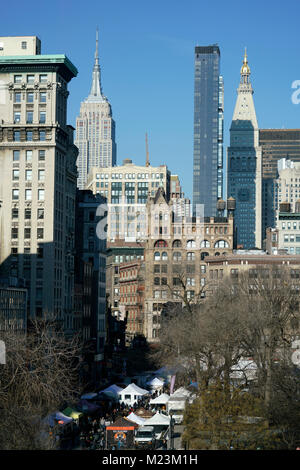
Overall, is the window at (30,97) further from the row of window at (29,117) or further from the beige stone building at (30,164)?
the row of window at (29,117)

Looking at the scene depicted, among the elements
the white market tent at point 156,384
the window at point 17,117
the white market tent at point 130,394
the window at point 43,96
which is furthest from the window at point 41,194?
the white market tent at point 130,394

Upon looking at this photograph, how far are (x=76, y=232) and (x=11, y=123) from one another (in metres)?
33.5

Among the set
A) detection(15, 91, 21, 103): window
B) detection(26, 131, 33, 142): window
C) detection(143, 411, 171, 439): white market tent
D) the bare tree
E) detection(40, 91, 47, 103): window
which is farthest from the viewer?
detection(15, 91, 21, 103): window

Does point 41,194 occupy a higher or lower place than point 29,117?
lower

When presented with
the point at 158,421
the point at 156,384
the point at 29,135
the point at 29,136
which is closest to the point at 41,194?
the point at 29,136

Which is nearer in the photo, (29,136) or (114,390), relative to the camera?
(114,390)

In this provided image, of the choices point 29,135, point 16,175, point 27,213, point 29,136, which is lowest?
point 27,213

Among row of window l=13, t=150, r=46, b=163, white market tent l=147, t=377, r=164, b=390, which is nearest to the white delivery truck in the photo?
white market tent l=147, t=377, r=164, b=390

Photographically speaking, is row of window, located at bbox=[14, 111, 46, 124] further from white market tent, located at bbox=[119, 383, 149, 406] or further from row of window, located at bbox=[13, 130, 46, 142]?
white market tent, located at bbox=[119, 383, 149, 406]

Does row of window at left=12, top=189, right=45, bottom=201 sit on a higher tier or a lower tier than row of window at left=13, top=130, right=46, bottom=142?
lower

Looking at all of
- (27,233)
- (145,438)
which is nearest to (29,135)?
(27,233)

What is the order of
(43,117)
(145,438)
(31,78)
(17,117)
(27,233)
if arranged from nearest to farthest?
(145,438) < (27,233) < (43,117) < (17,117) < (31,78)

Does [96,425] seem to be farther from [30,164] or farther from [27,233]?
[30,164]

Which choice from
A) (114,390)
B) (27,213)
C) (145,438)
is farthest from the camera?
(27,213)
